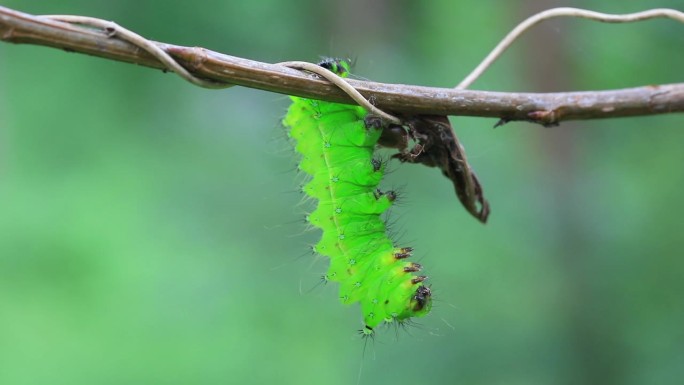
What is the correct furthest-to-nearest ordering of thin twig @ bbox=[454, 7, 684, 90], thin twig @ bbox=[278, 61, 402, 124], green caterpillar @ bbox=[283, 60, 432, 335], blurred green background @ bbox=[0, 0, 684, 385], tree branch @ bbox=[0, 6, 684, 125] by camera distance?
1. blurred green background @ bbox=[0, 0, 684, 385]
2. green caterpillar @ bbox=[283, 60, 432, 335]
3. thin twig @ bbox=[454, 7, 684, 90]
4. thin twig @ bbox=[278, 61, 402, 124]
5. tree branch @ bbox=[0, 6, 684, 125]

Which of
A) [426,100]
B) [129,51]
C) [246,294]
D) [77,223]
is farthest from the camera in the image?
[77,223]

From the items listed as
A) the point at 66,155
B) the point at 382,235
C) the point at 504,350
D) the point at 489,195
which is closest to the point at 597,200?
the point at 489,195

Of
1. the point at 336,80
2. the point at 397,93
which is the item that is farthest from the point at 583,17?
the point at 336,80

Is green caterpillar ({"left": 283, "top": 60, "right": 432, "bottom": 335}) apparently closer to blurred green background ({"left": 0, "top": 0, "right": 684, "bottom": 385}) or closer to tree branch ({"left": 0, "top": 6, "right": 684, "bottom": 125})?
tree branch ({"left": 0, "top": 6, "right": 684, "bottom": 125})

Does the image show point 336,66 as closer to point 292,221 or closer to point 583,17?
point 583,17

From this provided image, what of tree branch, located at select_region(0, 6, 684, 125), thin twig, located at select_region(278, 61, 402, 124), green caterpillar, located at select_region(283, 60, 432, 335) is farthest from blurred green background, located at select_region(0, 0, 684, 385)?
thin twig, located at select_region(278, 61, 402, 124)

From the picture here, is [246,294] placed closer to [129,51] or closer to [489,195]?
[489,195]
